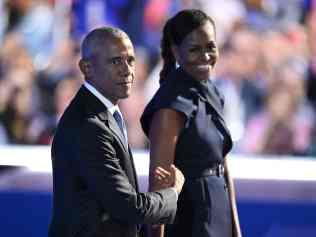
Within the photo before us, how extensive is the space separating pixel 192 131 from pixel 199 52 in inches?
10.6

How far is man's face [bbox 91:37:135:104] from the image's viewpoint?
2.73m

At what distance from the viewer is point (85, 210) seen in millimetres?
2617

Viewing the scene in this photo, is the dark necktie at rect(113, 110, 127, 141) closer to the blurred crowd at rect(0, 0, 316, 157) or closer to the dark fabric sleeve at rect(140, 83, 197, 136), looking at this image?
the dark fabric sleeve at rect(140, 83, 197, 136)

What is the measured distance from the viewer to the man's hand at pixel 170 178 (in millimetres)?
2836

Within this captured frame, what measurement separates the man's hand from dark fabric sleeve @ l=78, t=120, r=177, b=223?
19 cm

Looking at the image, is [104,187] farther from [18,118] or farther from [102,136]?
[18,118]

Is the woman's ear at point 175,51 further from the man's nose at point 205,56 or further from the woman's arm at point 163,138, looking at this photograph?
the woman's arm at point 163,138

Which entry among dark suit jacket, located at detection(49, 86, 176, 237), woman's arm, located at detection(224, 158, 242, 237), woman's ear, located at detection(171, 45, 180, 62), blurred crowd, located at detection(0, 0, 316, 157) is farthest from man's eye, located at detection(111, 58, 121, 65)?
blurred crowd, located at detection(0, 0, 316, 157)

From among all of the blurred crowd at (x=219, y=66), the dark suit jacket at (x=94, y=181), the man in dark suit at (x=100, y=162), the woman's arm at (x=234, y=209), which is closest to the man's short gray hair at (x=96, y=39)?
the man in dark suit at (x=100, y=162)

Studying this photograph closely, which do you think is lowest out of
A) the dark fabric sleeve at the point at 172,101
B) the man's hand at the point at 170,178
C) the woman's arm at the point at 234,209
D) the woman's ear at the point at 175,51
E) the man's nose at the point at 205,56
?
the woman's arm at the point at 234,209

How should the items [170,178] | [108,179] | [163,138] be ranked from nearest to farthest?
[108,179]
[170,178]
[163,138]

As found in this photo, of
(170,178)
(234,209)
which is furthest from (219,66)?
(170,178)

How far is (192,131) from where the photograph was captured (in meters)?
3.05

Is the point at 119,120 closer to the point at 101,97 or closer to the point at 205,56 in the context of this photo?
the point at 101,97
